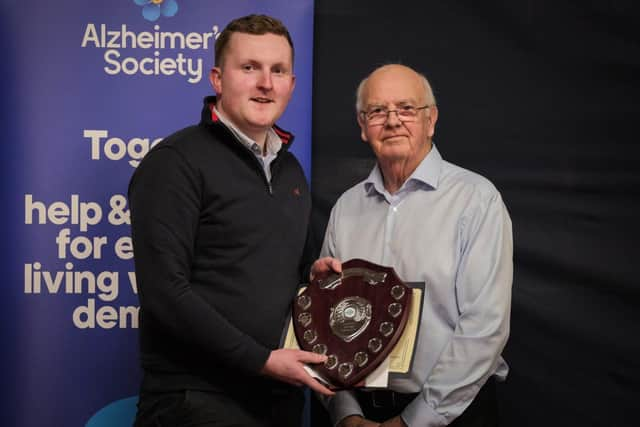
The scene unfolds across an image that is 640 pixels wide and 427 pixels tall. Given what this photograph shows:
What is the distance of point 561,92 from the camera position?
3064 mm

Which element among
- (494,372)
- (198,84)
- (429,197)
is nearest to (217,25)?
(198,84)

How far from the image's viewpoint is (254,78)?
202 centimetres

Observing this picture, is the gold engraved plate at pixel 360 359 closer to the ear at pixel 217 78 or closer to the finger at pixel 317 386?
the finger at pixel 317 386

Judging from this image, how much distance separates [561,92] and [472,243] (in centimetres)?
129

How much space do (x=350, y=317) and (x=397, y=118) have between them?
2.33ft

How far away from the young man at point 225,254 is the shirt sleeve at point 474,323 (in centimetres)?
39

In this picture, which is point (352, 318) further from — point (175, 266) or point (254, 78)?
point (254, 78)

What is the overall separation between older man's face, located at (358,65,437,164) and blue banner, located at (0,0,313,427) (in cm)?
89

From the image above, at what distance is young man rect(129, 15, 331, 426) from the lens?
1821 millimetres

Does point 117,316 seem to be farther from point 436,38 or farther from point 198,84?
point 436,38

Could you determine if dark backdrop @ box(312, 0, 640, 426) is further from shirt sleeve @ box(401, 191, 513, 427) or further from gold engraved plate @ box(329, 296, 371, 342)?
gold engraved plate @ box(329, 296, 371, 342)

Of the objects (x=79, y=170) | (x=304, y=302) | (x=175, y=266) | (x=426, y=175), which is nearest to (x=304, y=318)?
(x=304, y=302)

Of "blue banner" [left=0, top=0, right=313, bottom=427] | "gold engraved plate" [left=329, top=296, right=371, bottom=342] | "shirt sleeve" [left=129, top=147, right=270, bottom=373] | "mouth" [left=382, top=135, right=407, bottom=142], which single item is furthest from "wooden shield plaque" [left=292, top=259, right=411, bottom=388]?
"blue banner" [left=0, top=0, right=313, bottom=427]

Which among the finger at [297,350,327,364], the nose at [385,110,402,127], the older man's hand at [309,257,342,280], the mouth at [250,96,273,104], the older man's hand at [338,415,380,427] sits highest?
the mouth at [250,96,273,104]
